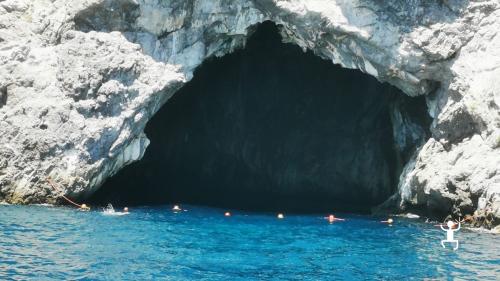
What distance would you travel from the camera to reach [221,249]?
21031 mm

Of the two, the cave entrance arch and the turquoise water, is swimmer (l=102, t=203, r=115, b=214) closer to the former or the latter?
the turquoise water

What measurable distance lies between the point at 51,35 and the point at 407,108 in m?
20.4

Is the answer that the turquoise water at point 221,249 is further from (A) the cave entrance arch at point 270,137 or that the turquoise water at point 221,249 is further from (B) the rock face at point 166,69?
(A) the cave entrance arch at point 270,137

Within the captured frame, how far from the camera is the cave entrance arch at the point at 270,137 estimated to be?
39531 millimetres

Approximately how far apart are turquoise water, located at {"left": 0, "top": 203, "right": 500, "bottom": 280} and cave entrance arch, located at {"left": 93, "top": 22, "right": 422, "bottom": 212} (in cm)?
1109

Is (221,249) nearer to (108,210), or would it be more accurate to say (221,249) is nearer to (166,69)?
(108,210)

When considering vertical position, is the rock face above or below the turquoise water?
above

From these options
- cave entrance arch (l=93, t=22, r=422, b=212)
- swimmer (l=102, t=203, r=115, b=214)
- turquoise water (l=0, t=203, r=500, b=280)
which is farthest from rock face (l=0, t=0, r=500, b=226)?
cave entrance arch (l=93, t=22, r=422, b=212)

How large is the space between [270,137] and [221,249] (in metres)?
22.6

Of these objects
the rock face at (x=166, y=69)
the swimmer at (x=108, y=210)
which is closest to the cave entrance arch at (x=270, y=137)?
the rock face at (x=166, y=69)

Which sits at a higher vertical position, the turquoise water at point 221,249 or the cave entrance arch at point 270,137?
the cave entrance arch at point 270,137

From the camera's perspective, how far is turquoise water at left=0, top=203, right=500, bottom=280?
56.7 feet

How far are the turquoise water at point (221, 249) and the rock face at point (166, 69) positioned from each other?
264 cm

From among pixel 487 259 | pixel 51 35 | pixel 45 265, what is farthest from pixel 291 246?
pixel 51 35
